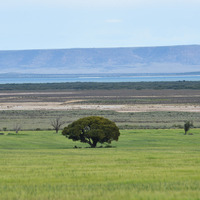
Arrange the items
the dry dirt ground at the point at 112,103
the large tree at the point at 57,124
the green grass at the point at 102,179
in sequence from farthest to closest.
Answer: the dry dirt ground at the point at 112,103
the large tree at the point at 57,124
the green grass at the point at 102,179

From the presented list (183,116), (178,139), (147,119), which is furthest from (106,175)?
(183,116)

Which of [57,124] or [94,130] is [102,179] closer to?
[94,130]

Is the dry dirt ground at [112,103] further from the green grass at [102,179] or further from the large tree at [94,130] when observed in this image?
the green grass at [102,179]

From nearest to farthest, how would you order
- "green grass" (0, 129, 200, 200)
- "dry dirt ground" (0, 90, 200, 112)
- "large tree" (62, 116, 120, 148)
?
"green grass" (0, 129, 200, 200), "large tree" (62, 116, 120, 148), "dry dirt ground" (0, 90, 200, 112)

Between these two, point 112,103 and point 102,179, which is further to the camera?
point 112,103

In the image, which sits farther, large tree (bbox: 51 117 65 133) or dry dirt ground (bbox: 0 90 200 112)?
dry dirt ground (bbox: 0 90 200 112)

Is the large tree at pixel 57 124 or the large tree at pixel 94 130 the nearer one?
the large tree at pixel 94 130

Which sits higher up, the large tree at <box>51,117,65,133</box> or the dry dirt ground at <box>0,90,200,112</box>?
the dry dirt ground at <box>0,90,200,112</box>

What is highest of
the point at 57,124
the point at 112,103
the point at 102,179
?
the point at 112,103

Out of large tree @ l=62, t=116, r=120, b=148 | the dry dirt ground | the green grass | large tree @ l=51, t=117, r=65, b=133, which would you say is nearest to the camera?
the green grass

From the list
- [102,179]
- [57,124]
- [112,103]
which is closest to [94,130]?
[57,124]

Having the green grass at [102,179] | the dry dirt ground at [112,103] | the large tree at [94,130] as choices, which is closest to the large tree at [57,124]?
the large tree at [94,130]

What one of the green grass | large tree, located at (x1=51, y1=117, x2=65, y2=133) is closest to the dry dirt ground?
large tree, located at (x1=51, y1=117, x2=65, y2=133)

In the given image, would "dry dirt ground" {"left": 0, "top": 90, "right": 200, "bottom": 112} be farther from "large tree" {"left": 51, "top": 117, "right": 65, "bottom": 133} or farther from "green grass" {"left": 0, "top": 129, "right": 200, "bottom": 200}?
"green grass" {"left": 0, "top": 129, "right": 200, "bottom": 200}
